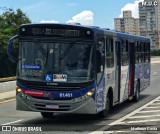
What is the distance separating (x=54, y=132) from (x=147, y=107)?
6.95 meters

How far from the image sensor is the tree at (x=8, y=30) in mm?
45088

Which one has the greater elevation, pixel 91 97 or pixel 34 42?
pixel 34 42

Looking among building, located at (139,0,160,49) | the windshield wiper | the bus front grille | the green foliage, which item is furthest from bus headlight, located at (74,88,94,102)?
building, located at (139,0,160,49)

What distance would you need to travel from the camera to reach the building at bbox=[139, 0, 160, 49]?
4653 inches

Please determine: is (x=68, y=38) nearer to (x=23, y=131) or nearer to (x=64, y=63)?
(x=64, y=63)

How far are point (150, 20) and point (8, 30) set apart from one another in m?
80.2

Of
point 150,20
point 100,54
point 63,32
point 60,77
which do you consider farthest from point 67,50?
point 150,20

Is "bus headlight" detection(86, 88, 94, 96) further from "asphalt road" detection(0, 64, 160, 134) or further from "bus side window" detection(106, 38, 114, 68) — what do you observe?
"bus side window" detection(106, 38, 114, 68)

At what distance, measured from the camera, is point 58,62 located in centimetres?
1241

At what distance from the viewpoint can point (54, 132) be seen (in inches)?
438

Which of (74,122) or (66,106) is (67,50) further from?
(74,122)

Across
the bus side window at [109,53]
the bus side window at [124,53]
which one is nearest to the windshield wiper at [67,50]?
the bus side window at [109,53]

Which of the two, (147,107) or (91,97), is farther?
(147,107)

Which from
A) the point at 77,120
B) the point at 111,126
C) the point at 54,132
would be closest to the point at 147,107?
the point at 77,120
